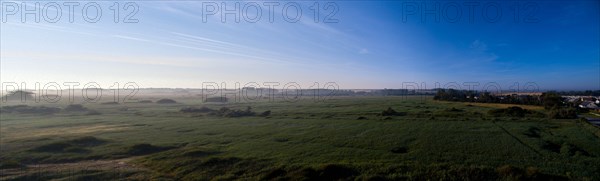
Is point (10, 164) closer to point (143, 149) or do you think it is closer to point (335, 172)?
point (143, 149)

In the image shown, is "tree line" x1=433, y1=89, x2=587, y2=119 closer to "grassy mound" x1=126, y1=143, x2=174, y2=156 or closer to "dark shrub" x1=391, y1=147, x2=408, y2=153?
"dark shrub" x1=391, y1=147, x2=408, y2=153

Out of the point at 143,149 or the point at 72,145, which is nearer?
the point at 143,149

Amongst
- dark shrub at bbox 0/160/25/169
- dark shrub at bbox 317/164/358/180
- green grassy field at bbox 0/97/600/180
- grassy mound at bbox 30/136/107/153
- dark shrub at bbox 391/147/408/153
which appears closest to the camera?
dark shrub at bbox 317/164/358/180

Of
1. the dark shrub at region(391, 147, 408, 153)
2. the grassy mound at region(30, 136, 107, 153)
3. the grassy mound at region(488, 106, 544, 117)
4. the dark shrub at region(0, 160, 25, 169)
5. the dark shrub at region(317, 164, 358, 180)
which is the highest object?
the grassy mound at region(488, 106, 544, 117)

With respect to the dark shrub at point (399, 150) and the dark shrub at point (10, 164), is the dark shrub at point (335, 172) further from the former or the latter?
the dark shrub at point (10, 164)

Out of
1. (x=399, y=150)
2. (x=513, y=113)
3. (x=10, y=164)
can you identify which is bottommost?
(x=10, y=164)

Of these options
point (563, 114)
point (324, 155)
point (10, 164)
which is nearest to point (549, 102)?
point (563, 114)

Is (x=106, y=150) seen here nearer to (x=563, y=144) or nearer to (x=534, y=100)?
(x=563, y=144)

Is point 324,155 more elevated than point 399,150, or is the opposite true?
point 399,150

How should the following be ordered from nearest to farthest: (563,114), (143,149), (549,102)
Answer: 1. (143,149)
2. (563,114)
3. (549,102)

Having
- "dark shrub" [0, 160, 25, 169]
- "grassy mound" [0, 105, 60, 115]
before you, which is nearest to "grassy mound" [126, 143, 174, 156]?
"dark shrub" [0, 160, 25, 169]

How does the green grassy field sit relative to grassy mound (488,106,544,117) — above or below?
below

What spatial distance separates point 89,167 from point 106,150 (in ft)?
19.9

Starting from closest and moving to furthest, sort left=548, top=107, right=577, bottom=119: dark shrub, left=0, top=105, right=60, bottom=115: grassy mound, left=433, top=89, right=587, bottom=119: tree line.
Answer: left=548, top=107, right=577, bottom=119: dark shrub → left=433, top=89, right=587, bottom=119: tree line → left=0, top=105, right=60, bottom=115: grassy mound
